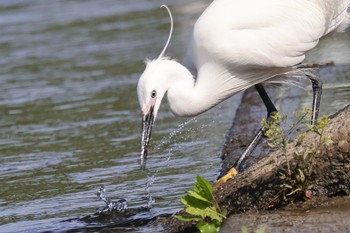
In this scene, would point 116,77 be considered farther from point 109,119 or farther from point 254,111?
point 254,111

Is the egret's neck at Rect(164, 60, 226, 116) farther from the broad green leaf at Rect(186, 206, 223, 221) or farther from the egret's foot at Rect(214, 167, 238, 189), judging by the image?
the broad green leaf at Rect(186, 206, 223, 221)

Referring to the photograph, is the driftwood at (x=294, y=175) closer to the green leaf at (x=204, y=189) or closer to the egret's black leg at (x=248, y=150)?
the green leaf at (x=204, y=189)

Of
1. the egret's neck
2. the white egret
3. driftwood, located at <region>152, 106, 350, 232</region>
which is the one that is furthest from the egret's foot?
the egret's neck

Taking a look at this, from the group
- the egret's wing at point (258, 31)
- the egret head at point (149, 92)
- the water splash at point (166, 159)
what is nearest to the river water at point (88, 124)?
the water splash at point (166, 159)

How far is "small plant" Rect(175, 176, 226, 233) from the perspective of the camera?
6.09 meters

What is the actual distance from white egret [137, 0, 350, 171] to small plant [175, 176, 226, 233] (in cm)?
112

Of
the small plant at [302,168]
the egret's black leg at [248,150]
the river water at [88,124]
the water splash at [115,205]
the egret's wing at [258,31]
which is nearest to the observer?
the small plant at [302,168]

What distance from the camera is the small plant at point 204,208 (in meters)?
6.09

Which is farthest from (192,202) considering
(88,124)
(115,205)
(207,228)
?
(88,124)

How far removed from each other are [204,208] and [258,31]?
173cm

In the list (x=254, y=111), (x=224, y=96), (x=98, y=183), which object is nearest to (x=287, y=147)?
(x=224, y=96)

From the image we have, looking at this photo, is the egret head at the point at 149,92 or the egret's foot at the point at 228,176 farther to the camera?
the egret head at the point at 149,92

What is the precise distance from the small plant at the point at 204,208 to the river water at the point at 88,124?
0.91 meters

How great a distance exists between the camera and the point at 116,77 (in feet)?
42.7
